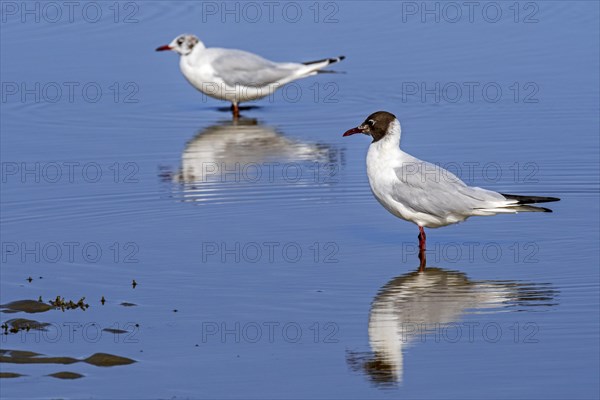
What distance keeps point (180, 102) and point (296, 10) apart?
506cm

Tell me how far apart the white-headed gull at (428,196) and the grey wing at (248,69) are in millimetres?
7689

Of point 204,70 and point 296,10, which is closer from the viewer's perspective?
point 204,70

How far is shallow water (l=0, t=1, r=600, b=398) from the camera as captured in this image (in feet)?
30.1

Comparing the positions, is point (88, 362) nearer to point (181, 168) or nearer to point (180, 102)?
point (181, 168)

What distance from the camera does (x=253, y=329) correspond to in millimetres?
9953

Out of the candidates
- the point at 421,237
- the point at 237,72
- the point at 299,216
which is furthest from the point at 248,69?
the point at 421,237

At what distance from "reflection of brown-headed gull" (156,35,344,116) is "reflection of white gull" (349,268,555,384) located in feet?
28.8

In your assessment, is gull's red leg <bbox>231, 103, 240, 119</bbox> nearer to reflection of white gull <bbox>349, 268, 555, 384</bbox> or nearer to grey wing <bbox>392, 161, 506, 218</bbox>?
grey wing <bbox>392, 161, 506, 218</bbox>

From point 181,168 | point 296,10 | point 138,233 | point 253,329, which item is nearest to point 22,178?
point 181,168

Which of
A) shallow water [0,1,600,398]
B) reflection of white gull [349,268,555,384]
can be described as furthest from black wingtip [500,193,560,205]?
reflection of white gull [349,268,555,384]

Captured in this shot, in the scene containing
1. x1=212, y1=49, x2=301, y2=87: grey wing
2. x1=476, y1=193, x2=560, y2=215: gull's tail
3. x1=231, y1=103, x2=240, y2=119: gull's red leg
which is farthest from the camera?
x1=212, y1=49, x2=301, y2=87: grey wing

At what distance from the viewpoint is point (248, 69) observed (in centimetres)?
2000

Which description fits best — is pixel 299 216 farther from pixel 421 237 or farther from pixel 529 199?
pixel 529 199

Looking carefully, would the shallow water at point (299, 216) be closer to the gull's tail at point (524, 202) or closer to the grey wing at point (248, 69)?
the gull's tail at point (524, 202)
